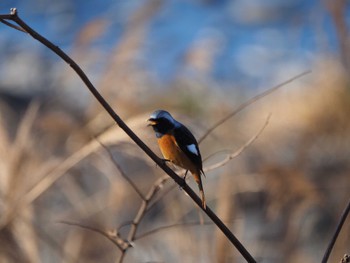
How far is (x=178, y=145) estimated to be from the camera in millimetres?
1540

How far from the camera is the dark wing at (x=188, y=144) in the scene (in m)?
1.52

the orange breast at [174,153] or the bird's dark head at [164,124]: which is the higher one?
the bird's dark head at [164,124]

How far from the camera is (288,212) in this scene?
8.96 feet

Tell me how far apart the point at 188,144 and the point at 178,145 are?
22mm

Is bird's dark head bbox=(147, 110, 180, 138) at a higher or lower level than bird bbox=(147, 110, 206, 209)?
higher

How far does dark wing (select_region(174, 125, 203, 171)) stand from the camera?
60.0 inches

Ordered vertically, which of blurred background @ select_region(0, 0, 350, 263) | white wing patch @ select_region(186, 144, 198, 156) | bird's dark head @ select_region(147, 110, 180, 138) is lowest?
white wing patch @ select_region(186, 144, 198, 156)

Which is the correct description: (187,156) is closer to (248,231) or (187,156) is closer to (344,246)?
(344,246)

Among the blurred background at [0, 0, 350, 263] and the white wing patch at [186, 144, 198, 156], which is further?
the blurred background at [0, 0, 350, 263]

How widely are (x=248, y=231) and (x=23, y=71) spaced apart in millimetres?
4250

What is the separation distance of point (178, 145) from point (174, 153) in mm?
20

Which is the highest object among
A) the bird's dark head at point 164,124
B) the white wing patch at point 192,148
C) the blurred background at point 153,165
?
the blurred background at point 153,165

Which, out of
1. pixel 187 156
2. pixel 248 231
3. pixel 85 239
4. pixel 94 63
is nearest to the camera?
pixel 187 156

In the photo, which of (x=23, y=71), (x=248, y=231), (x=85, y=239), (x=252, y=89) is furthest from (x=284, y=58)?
(x=85, y=239)
